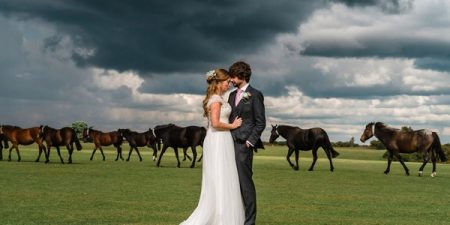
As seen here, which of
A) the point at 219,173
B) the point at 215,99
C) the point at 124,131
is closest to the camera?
the point at 215,99

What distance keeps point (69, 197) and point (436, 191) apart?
1038 centimetres

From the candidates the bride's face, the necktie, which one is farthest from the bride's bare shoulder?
the necktie

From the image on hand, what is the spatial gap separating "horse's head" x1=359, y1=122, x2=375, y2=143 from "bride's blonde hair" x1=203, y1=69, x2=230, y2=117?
69.7ft

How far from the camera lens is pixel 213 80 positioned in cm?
866

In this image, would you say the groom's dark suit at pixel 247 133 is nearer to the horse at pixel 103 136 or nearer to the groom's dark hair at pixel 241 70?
the groom's dark hair at pixel 241 70

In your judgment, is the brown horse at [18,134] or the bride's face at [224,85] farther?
the brown horse at [18,134]

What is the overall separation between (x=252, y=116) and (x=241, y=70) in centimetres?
64

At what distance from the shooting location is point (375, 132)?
94.1ft

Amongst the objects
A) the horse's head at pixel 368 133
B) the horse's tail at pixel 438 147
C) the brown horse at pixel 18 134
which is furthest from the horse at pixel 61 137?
the horse's tail at pixel 438 147

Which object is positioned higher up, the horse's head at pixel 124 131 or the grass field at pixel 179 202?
→ the horse's head at pixel 124 131

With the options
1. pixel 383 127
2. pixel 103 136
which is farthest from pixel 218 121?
pixel 103 136

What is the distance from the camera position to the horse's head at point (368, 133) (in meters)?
28.8

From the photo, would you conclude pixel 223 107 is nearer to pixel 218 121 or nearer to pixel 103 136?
pixel 218 121

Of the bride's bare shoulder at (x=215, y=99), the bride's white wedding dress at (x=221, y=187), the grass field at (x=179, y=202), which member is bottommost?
the grass field at (x=179, y=202)
